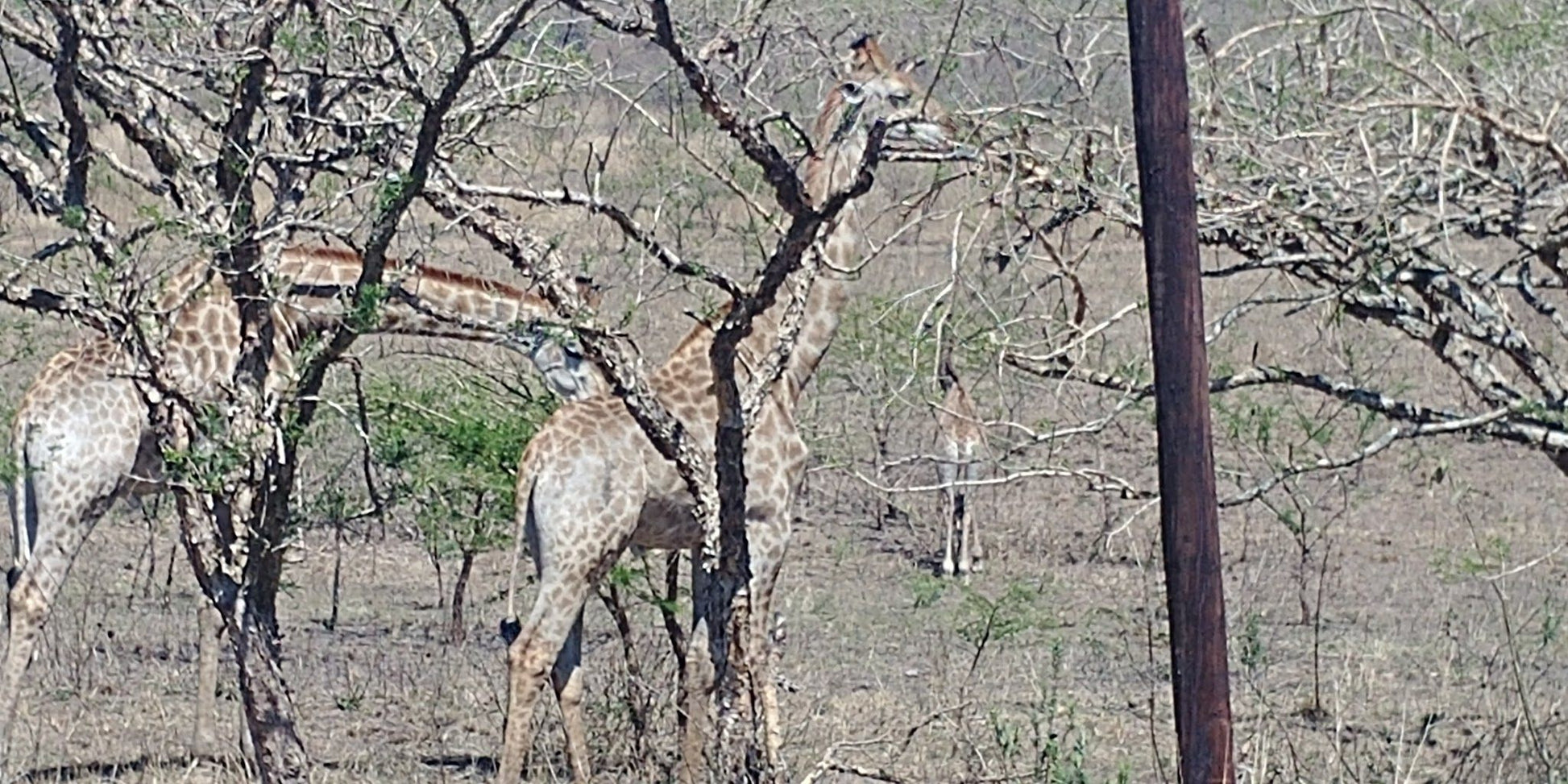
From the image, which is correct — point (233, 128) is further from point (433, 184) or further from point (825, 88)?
point (825, 88)

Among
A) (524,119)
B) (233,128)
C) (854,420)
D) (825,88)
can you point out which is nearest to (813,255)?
(524,119)

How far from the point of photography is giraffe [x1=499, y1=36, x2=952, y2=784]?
7367 millimetres

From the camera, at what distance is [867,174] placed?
213 inches

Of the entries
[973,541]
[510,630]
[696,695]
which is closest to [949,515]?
[973,541]

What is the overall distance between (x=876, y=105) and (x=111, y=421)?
9.97 ft

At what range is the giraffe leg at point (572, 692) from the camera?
757 centimetres

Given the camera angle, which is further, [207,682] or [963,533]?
[963,533]

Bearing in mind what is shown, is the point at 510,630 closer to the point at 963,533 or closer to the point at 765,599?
the point at 765,599

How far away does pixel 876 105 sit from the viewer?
7227 millimetres

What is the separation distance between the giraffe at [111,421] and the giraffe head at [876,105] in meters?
1.17

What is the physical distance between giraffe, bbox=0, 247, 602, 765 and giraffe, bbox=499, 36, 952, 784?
0.48m

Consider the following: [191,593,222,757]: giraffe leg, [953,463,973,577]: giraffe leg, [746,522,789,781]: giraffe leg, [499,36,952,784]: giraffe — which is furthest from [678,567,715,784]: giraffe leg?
[953,463,973,577]: giraffe leg

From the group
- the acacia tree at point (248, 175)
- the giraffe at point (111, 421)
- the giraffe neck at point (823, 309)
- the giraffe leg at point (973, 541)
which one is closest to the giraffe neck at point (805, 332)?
the giraffe neck at point (823, 309)

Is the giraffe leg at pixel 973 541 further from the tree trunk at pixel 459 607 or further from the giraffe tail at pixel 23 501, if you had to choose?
the giraffe tail at pixel 23 501
